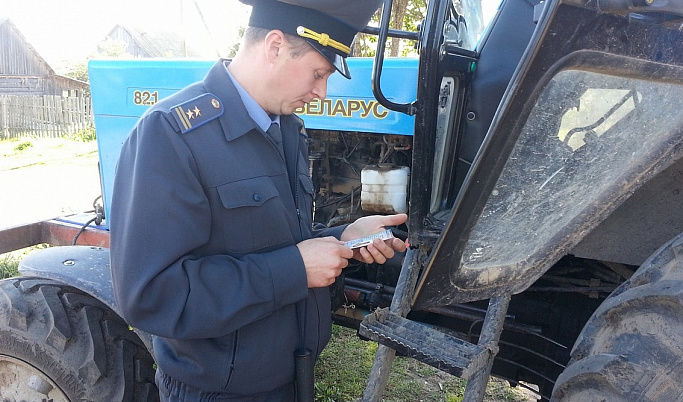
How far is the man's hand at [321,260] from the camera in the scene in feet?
4.84

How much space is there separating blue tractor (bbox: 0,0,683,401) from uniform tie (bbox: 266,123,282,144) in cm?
49

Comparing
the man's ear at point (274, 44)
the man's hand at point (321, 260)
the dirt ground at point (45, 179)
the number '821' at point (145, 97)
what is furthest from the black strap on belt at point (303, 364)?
the dirt ground at point (45, 179)

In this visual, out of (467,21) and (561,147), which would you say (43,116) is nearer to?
(467,21)

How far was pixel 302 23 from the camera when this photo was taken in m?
1.43

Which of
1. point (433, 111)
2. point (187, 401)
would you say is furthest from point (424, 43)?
point (187, 401)

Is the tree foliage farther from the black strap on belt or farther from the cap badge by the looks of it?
the black strap on belt

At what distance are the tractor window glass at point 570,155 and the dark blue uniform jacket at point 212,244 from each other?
517mm

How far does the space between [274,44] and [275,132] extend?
0.25 m

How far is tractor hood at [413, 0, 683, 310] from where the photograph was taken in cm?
109

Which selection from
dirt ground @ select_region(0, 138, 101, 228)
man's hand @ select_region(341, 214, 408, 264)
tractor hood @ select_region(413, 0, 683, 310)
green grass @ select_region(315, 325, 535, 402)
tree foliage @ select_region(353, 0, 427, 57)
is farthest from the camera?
dirt ground @ select_region(0, 138, 101, 228)

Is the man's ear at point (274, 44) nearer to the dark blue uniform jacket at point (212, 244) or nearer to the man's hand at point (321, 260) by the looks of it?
the dark blue uniform jacket at point (212, 244)

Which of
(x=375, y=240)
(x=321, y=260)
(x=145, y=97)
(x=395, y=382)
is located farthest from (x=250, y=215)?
(x=395, y=382)

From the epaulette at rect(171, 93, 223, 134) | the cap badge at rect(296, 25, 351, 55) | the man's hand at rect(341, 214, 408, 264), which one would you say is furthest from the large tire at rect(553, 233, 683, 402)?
the epaulette at rect(171, 93, 223, 134)

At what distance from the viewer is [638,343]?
1209 millimetres
